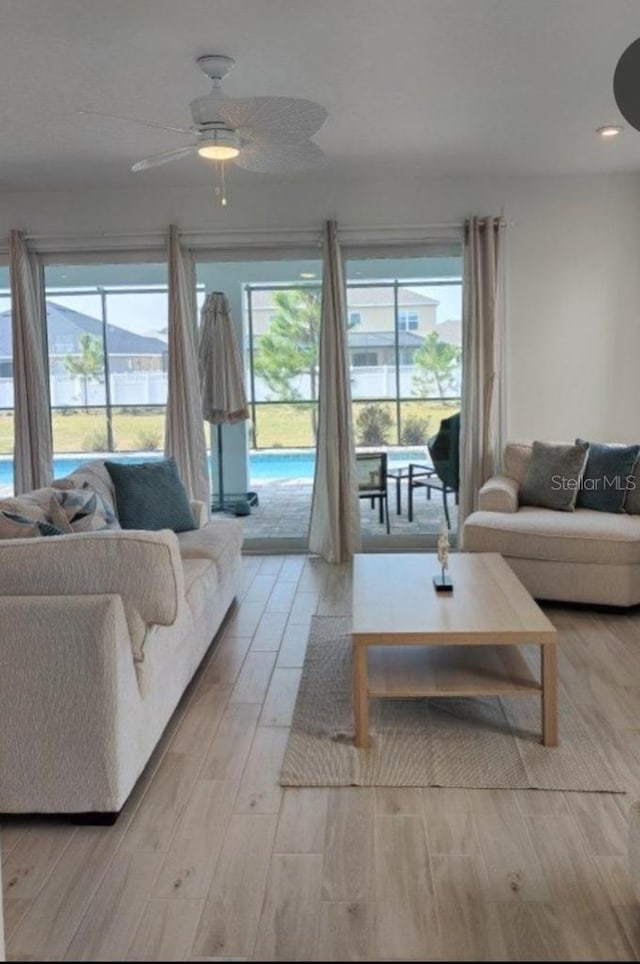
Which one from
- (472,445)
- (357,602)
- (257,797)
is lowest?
(257,797)

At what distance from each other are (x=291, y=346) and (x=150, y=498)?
2045 mm

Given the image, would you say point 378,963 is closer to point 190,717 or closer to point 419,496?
point 190,717

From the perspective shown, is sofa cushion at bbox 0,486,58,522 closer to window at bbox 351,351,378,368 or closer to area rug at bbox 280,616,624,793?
area rug at bbox 280,616,624,793

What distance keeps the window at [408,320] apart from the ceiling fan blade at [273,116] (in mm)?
2719

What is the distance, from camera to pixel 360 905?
1.90 meters

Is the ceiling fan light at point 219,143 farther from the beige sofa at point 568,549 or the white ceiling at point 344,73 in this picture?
the beige sofa at point 568,549

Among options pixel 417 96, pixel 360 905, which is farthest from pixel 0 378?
pixel 360 905

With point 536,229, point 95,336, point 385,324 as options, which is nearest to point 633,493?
point 536,229

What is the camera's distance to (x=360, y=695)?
9.00 ft

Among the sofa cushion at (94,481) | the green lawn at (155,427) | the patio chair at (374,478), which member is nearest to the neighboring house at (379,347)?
the green lawn at (155,427)

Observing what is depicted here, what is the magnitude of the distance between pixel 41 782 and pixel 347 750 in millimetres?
1032

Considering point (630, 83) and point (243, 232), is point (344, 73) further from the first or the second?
point (630, 83)

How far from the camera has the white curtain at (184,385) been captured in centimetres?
555

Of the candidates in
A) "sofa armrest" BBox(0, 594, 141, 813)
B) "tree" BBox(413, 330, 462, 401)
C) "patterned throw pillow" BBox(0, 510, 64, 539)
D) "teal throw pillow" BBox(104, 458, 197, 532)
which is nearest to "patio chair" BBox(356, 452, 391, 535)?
"tree" BBox(413, 330, 462, 401)
